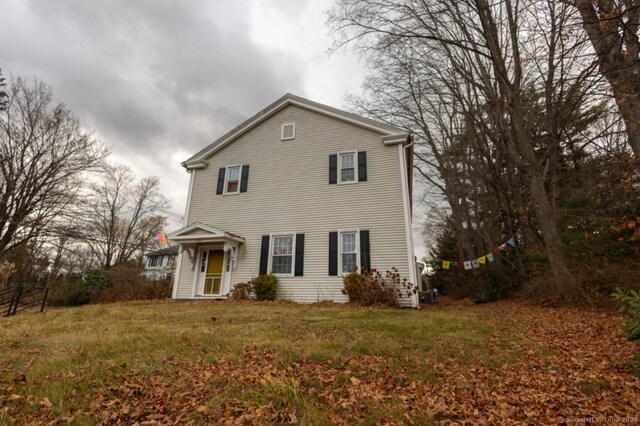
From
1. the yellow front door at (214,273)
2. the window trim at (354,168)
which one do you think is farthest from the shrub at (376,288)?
the yellow front door at (214,273)

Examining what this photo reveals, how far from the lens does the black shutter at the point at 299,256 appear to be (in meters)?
11.2

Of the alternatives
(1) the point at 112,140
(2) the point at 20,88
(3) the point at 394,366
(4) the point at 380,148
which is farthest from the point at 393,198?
(2) the point at 20,88

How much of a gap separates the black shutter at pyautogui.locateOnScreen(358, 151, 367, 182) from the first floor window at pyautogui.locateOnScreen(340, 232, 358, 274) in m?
2.18

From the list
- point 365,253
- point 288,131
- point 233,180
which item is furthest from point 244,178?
point 365,253

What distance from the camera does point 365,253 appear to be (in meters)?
10.5

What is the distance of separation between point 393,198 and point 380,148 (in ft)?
7.17

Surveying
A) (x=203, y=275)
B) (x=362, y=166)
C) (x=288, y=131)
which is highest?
(x=288, y=131)

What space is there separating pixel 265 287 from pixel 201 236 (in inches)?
129

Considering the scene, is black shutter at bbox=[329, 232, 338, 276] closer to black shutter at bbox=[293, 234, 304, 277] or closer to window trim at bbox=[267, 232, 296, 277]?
black shutter at bbox=[293, 234, 304, 277]

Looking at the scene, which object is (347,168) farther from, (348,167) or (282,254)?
(282,254)

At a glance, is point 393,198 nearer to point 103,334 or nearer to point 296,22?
point 296,22

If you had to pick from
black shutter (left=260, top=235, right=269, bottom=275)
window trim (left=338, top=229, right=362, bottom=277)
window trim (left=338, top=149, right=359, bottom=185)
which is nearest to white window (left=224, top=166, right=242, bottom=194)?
black shutter (left=260, top=235, right=269, bottom=275)

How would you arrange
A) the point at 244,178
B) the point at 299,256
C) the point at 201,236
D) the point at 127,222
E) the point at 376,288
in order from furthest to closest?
the point at 127,222, the point at 244,178, the point at 201,236, the point at 299,256, the point at 376,288

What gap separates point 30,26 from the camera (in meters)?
12.6
